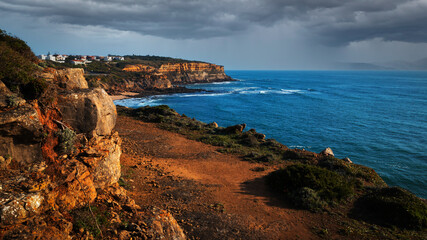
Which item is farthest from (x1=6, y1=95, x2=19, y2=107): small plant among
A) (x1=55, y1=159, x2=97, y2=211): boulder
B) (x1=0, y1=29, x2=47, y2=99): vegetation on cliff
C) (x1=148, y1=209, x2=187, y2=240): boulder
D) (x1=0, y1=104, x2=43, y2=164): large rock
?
(x1=148, y1=209, x2=187, y2=240): boulder

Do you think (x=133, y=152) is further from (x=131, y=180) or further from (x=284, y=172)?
(x=284, y=172)

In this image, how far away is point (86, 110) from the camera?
27.7 ft

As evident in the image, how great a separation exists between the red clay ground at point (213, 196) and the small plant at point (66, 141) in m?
3.31

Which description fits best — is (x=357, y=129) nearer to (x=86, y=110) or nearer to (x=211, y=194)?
(x=211, y=194)

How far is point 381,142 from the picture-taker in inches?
1256

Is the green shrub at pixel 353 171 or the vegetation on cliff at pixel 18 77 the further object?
the green shrub at pixel 353 171

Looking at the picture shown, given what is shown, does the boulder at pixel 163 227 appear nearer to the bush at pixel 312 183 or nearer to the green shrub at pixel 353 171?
the bush at pixel 312 183

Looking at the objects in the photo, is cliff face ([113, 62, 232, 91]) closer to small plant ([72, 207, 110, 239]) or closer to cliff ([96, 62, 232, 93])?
cliff ([96, 62, 232, 93])

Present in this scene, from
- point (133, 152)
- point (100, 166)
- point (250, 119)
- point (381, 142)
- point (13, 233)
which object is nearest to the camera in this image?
point (13, 233)

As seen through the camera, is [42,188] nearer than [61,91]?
Yes

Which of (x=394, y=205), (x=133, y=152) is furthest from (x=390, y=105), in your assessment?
(x=133, y=152)

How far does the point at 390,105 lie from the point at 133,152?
223ft

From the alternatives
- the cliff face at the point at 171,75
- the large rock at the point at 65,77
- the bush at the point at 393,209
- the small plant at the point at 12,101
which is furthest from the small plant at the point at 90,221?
the cliff face at the point at 171,75

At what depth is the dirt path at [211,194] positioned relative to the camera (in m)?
9.16
